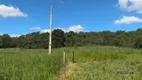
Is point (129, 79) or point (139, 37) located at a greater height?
point (139, 37)

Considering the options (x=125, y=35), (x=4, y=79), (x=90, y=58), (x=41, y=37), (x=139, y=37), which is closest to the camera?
(x=4, y=79)

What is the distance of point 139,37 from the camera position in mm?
47031

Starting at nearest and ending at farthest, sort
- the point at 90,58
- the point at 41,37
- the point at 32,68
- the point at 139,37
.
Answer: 1. the point at 32,68
2. the point at 90,58
3. the point at 139,37
4. the point at 41,37

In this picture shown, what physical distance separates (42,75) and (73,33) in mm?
48154

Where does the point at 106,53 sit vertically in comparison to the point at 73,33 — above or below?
below

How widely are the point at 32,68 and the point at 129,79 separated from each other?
492 centimetres

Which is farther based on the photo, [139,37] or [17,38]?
[17,38]

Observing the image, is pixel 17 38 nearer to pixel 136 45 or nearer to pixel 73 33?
pixel 73 33

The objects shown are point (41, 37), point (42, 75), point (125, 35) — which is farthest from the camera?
point (41, 37)

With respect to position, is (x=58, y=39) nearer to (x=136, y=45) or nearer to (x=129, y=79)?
(x=136, y=45)

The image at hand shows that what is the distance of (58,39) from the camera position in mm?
54219

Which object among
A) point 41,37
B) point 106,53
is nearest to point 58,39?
point 41,37

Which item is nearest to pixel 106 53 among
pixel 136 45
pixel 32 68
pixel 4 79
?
pixel 32 68

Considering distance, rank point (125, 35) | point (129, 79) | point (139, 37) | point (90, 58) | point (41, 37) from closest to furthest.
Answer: point (129, 79) < point (90, 58) < point (139, 37) < point (125, 35) < point (41, 37)
